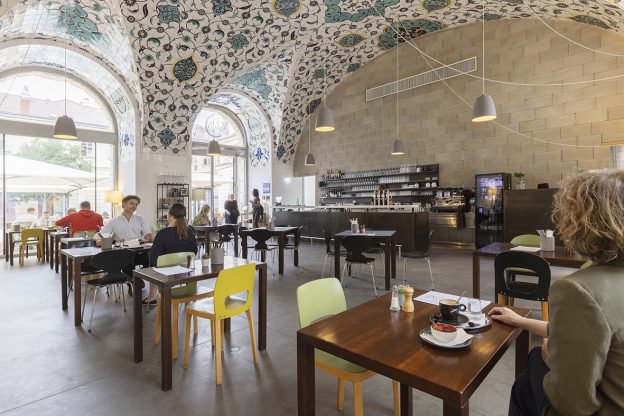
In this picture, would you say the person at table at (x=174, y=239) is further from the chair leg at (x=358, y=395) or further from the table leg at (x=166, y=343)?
the chair leg at (x=358, y=395)

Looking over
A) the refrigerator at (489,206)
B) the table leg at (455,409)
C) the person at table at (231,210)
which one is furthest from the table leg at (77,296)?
the refrigerator at (489,206)

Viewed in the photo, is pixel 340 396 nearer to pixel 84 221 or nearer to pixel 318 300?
pixel 318 300

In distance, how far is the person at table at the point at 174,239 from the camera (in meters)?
3.61

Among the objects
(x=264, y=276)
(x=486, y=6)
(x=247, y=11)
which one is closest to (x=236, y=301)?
(x=264, y=276)

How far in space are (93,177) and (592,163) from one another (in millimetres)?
12396

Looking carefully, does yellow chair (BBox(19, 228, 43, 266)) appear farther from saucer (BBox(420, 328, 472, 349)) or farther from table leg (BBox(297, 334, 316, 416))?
saucer (BBox(420, 328, 472, 349))

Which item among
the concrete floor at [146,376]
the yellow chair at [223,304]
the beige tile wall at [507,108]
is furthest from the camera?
the beige tile wall at [507,108]

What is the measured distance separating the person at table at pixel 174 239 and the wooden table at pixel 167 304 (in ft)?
1.99

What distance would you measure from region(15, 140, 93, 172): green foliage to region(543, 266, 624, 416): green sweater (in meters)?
11.2

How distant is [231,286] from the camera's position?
2645 millimetres

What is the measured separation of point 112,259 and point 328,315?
2.78m

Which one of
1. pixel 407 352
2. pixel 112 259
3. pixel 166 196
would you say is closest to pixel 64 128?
pixel 112 259

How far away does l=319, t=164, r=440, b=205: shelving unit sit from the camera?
9594mm

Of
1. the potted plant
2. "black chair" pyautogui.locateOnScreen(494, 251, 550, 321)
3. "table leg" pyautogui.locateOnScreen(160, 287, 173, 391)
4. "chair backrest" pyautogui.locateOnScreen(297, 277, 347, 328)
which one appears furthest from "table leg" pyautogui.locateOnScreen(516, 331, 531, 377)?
the potted plant
